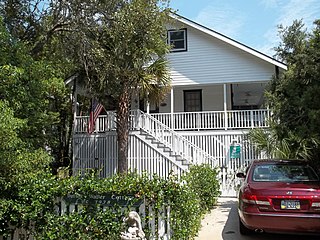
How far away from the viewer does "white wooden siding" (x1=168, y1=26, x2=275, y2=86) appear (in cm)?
1752

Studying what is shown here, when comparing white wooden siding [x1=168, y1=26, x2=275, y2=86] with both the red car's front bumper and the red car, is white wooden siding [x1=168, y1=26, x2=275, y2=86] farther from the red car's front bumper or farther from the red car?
the red car's front bumper

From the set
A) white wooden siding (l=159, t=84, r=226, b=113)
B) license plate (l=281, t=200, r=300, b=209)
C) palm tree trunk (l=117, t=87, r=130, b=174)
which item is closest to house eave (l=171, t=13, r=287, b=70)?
white wooden siding (l=159, t=84, r=226, b=113)

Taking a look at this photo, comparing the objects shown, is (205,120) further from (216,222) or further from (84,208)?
(84,208)

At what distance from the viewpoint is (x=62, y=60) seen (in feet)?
47.0

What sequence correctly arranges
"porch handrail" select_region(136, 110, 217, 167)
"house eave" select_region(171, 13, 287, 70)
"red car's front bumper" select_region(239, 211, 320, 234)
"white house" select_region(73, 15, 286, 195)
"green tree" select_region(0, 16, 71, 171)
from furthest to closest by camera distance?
"house eave" select_region(171, 13, 287, 70)
"white house" select_region(73, 15, 286, 195)
"porch handrail" select_region(136, 110, 217, 167)
"green tree" select_region(0, 16, 71, 171)
"red car's front bumper" select_region(239, 211, 320, 234)

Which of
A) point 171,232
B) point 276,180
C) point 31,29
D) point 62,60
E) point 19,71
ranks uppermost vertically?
point 31,29

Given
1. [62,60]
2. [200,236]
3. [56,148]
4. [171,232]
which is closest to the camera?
[171,232]

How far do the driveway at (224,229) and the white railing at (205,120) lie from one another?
690 centimetres

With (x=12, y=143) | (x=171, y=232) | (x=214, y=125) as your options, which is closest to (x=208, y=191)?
(x=171, y=232)

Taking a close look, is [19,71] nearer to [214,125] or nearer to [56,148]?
[214,125]

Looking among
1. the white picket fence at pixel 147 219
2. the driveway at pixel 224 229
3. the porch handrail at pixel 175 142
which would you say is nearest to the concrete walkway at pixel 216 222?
the driveway at pixel 224 229

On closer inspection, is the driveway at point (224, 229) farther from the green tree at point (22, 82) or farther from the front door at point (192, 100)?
the front door at point (192, 100)

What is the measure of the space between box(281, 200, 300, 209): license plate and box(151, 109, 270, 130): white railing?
35.9 ft

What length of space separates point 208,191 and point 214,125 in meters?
7.41
